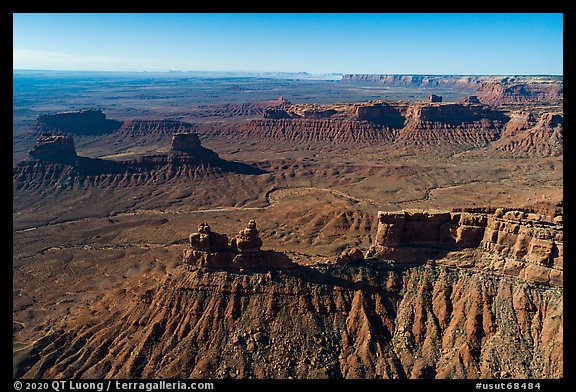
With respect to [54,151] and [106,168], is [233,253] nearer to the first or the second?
[106,168]

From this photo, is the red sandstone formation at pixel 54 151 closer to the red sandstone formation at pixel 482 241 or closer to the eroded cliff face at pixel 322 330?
the eroded cliff face at pixel 322 330

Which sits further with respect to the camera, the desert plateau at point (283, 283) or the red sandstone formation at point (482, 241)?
the red sandstone formation at point (482, 241)

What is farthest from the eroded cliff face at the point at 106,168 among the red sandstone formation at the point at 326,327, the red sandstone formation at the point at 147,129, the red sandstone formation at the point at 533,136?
the red sandstone formation at the point at 533,136

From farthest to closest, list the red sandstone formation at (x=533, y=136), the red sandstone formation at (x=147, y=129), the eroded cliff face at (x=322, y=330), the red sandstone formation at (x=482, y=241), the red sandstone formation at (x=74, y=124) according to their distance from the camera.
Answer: the red sandstone formation at (x=147, y=129) → the red sandstone formation at (x=74, y=124) → the red sandstone formation at (x=533, y=136) → the red sandstone formation at (x=482, y=241) → the eroded cliff face at (x=322, y=330)

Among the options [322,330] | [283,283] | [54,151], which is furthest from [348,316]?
[54,151]

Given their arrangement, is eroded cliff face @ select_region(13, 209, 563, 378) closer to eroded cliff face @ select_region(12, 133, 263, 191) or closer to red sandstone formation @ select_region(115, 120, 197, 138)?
eroded cliff face @ select_region(12, 133, 263, 191)

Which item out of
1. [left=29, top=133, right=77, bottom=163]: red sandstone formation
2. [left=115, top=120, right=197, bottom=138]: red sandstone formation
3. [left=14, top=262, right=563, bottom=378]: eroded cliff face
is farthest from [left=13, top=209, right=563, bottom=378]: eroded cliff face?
[left=115, top=120, right=197, bottom=138]: red sandstone formation

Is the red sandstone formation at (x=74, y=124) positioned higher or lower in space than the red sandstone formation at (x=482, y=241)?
lower

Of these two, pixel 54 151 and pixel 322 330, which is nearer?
pixel 322 330

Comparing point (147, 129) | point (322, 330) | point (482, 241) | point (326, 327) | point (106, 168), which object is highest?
point (482, 241)
